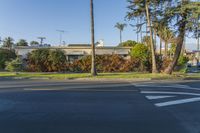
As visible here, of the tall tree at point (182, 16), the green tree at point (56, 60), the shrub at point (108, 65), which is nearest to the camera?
the tall tree at point (182, 16)

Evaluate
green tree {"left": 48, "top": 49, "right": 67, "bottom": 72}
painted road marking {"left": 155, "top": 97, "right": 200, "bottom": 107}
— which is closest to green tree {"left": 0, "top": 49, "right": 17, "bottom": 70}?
green tree {"left": 48, "top": 49, "right": 67, "bottom": 72}

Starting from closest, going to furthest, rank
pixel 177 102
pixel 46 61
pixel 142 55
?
pixel 177 102 < pixel 46 61 < pixel 142 55

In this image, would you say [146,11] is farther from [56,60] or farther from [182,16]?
[56,60]

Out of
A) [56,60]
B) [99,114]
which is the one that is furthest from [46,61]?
[99,114]

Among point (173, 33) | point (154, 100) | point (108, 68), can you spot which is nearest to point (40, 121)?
point (154, 100)

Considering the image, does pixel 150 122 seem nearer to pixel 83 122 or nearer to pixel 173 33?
pixel 83 122

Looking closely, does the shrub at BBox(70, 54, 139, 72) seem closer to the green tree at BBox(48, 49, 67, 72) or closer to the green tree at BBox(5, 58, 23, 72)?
the green tree at BBox(48, 49, 67, 72)

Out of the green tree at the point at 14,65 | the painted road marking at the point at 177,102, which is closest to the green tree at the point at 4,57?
the green tree at the point at 14,65

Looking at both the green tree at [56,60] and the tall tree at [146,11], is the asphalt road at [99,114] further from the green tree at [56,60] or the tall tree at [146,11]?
the green tree at [56,60]

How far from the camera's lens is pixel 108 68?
119 feet

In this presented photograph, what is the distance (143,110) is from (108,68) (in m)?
26.1

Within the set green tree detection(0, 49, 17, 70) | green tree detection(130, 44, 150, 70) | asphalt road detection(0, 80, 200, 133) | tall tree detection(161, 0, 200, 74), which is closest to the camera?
asphalt road detection(0, 80, 200, 133)

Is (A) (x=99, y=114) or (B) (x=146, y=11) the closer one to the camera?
(A) (x=99, y=114)

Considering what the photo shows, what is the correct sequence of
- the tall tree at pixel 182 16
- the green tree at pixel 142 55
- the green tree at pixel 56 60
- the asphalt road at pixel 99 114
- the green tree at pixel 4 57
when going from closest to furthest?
the asphalt road at pixel 99 114, the tall tree at pixel 182 16, the green tree at pixel 56 60, the green tree at pixel 142 55, the green tree at pixel 4 57
